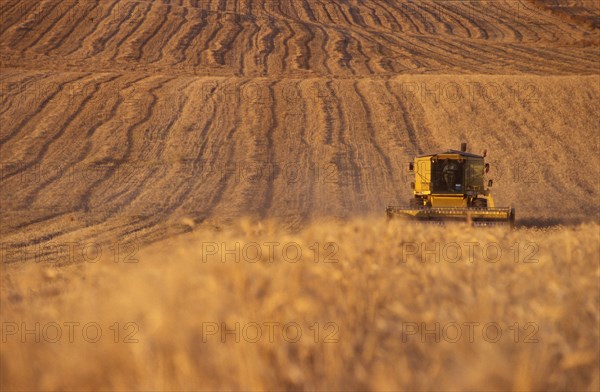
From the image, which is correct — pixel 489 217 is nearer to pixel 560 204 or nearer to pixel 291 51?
pixel 560 204

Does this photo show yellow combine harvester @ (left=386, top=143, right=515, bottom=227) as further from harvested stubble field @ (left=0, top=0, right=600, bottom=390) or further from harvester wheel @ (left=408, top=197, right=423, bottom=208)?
harvested stubble field @ (left=0, top=0, right=600, bottom=390)

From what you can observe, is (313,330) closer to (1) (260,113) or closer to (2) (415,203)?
(2) (415,203)

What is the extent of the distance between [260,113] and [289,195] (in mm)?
10926

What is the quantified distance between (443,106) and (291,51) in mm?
14861

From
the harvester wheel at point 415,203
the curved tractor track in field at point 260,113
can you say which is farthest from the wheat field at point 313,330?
the harvester wheel at point 415,203

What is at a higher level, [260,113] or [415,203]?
[260,113]

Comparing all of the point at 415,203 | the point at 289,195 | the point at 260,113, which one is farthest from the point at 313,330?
the point at 260,113

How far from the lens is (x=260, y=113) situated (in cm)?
3375

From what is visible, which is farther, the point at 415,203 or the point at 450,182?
the point at 415,203

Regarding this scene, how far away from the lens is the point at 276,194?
938 inches

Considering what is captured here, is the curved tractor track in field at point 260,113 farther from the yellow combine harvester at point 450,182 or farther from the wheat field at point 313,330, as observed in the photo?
the wheat field at point 313,330

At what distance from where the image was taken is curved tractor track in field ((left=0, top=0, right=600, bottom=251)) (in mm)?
22719

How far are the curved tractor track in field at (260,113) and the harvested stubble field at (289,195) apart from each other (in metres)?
0.16

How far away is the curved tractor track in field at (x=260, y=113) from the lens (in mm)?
22719
